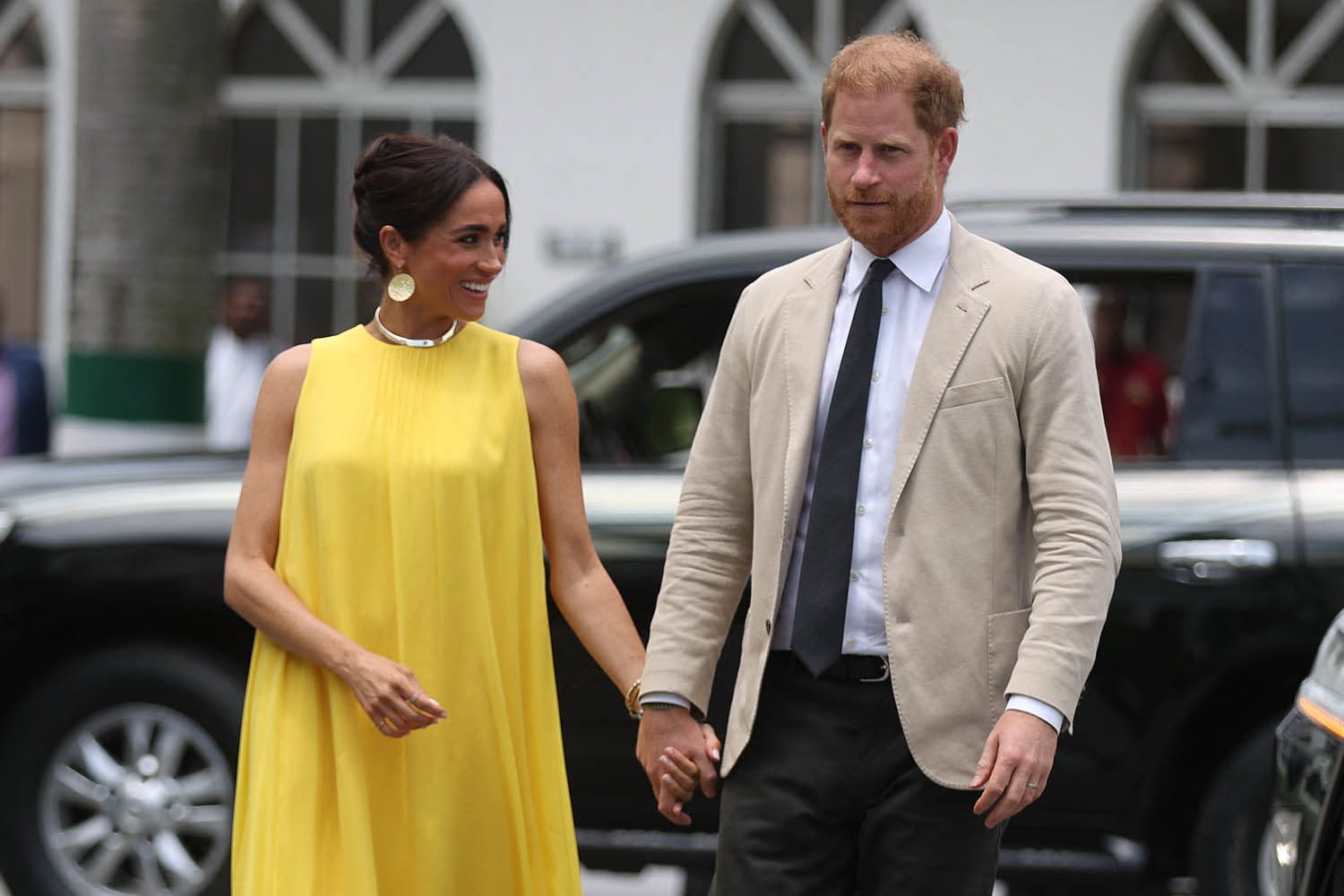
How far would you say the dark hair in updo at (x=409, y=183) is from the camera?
11.1 ft

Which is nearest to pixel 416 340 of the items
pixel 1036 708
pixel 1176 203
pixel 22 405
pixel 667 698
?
pixel 667 698

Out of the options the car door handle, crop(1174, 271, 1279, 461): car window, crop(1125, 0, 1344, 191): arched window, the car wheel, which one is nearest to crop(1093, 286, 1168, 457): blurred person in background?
crop(1174, 271, 1279, 461): car window

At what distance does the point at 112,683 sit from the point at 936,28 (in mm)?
7374

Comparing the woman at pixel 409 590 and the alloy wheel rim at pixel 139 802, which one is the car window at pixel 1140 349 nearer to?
the woman at pixel 409 590

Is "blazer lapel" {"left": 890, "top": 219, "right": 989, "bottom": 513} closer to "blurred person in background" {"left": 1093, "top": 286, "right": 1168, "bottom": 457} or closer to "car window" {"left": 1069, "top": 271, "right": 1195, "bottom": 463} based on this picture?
"car window" {"left": 1069, "top": 271, "right": 1195, "bottom": 463}

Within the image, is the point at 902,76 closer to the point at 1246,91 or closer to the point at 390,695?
the point at 390,695

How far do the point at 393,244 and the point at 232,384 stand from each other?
649 cm

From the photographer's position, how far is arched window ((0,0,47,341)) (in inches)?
508

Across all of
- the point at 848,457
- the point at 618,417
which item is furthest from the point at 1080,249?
the point at 848,457

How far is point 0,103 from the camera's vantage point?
1293 cm

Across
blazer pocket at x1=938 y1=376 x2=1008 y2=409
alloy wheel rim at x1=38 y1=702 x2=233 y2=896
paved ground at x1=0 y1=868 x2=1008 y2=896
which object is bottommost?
paved ground at x1=0 y1=868 x2=1008 y2=896

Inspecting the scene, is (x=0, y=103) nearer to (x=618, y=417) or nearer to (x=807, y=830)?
(x=618, y=417)

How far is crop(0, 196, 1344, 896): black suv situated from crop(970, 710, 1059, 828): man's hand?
2.06m

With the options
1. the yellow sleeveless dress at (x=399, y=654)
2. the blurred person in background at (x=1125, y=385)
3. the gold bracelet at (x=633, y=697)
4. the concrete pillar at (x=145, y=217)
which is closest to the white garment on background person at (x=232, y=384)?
the concrete pillar at (x=145, y=217)
